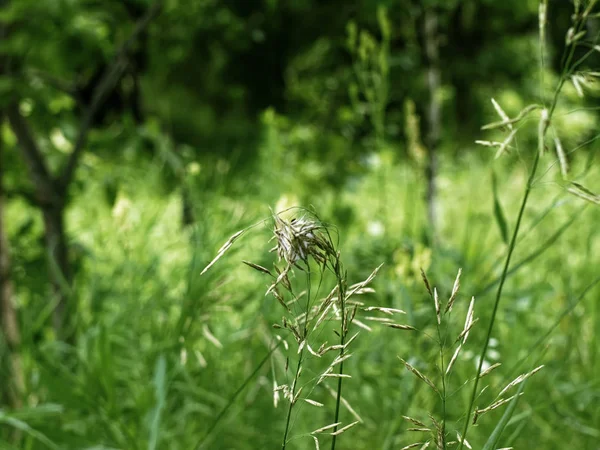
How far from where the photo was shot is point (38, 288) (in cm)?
193

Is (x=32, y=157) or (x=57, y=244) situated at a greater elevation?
(x=32, y=157)

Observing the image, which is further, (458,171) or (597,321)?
(458,171)

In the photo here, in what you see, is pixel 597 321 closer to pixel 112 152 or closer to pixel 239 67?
pixel 112 152

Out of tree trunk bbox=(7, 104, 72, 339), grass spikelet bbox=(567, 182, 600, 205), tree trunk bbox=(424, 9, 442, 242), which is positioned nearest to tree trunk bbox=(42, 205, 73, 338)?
tree trunk bbox=(7, 104, 72, 339)

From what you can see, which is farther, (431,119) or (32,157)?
(431,119)

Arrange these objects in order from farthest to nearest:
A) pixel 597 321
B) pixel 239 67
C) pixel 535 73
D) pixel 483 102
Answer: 1. pixel 483 102
2. pixel 535 73
3. pixel 239 67
4. pixel 597 321

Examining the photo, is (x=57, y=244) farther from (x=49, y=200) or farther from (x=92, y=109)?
(x=92, y=109)

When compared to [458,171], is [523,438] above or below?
above

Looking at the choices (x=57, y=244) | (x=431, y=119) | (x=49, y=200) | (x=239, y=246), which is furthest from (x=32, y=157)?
(x=431, y=119)

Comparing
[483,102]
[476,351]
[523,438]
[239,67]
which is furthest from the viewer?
[483,102]

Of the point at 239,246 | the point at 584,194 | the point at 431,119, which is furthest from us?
the point at 431,119

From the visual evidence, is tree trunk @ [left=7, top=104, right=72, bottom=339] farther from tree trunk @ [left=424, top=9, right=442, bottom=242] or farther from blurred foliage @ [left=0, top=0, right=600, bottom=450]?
tree trunk @ [left=424, top=9, right=442, bottom=242]

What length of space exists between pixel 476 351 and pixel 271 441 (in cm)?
43

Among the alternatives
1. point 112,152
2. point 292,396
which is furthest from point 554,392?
point 112,152
